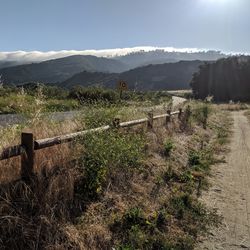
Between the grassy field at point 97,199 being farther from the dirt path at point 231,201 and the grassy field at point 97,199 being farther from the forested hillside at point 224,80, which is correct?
the forested hillside at point 224,80

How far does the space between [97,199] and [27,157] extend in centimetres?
149

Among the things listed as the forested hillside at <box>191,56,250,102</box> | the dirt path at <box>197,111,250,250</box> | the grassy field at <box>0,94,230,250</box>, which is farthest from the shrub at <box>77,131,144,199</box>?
the forested hillside at <box>191,56,250,102</box>

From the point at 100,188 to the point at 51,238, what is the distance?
5.15 feet

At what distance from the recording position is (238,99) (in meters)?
79.8

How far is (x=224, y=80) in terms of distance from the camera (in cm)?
8619

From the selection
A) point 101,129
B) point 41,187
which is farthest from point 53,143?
point 101,129

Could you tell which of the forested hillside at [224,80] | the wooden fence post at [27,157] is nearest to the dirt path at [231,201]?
the wooden fence post at [27,157]

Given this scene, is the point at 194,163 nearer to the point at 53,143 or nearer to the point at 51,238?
the point at 53,143

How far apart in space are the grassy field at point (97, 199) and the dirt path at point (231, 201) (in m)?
0.28

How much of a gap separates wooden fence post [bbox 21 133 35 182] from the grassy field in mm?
144

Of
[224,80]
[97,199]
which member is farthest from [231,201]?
[224,80]

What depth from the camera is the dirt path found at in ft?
21.4

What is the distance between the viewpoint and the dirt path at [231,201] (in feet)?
21.4

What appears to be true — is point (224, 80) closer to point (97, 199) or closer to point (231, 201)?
point (231, 201)
